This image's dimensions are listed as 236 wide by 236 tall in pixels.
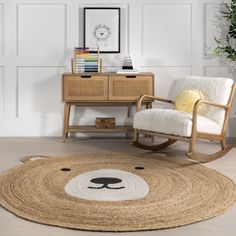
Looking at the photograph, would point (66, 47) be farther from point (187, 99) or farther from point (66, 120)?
point (187, 99)

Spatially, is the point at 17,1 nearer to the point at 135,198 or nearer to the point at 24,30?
the point at 24,30

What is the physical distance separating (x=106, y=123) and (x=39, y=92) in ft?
2.83

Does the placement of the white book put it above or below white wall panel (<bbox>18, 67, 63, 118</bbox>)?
above

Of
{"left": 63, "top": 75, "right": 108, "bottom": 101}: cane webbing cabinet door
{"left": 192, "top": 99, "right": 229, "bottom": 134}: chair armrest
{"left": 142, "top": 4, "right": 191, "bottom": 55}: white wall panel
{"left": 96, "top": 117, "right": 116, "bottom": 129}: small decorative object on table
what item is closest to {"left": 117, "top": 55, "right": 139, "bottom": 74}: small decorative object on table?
{"left": 63, "top": 75, "right": 108, "bottom": 101}: cane webbing cabinet door

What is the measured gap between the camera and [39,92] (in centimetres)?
520

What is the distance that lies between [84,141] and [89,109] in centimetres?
45

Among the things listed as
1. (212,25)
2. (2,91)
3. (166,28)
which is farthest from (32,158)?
(212,25)

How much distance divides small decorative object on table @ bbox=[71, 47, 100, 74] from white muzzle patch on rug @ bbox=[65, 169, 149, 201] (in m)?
1.73

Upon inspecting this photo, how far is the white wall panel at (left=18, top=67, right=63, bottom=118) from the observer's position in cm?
517

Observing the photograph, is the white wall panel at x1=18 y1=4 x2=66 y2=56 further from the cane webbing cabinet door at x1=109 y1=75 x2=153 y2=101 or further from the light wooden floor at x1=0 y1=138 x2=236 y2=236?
the light wooden floor at x1=0 y1=138 x2=236 y2=236

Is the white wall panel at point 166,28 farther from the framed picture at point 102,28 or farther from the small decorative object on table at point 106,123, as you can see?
the small decorative object on table at point 106,123

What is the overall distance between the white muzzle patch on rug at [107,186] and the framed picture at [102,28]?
2.05 metres

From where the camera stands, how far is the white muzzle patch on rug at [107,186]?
9.46 ft

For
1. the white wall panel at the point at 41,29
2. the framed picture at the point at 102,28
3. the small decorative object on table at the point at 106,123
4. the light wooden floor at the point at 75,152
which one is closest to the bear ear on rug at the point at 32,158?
the light wooden floor at the point at 75,152
